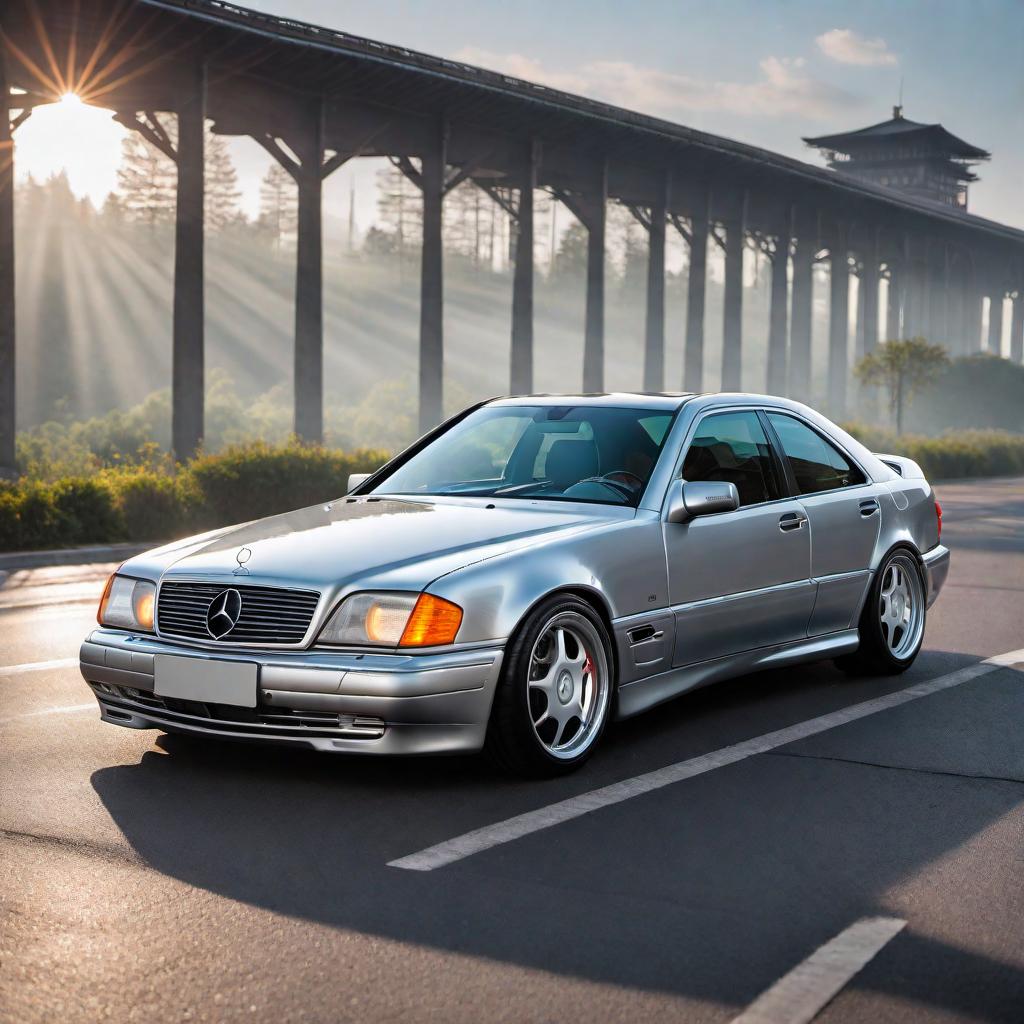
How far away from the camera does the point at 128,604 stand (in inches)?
239

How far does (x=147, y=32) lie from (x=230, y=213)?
4680 inches

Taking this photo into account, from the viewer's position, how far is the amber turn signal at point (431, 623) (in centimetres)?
547

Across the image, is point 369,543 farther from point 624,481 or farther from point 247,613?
point 624,481

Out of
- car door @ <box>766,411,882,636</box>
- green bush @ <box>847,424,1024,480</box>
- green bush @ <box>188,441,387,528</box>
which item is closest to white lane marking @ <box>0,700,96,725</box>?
car door @ <box>766,411,882,636</box>

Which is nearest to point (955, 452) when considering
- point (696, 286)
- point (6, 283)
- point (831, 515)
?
point (696, 286)

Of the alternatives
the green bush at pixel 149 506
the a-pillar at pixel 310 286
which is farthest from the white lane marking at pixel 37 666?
the a-pillar at pixel 310 286

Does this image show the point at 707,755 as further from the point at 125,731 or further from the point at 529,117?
the point at 529,117

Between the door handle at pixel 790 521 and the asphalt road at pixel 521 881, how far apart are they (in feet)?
2.96

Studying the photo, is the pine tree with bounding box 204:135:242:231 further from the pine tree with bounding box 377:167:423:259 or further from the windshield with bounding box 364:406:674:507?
the windshield with bounding box 364:406:674:507

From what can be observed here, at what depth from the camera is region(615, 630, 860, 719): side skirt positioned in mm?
6293

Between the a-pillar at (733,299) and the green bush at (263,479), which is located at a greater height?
the a-pillar at (733,299)

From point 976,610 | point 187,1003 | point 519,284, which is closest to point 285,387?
point 519,284

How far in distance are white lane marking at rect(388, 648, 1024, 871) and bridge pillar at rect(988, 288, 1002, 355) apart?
81.6m

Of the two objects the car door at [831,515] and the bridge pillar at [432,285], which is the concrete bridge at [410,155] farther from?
the car door at [831,515]
